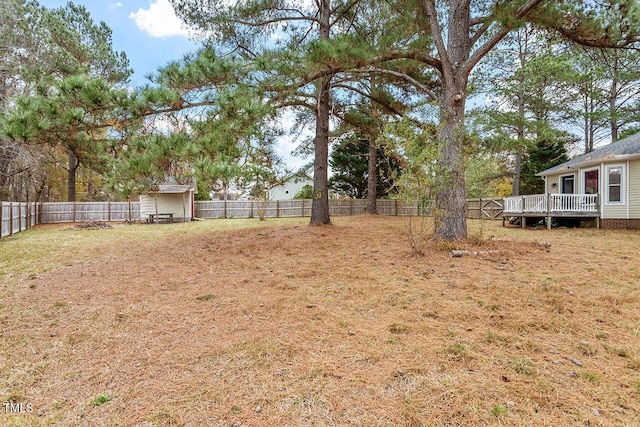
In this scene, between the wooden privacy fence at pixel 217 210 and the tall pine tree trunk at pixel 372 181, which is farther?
the tall pine tree trunk at pixel 372 181

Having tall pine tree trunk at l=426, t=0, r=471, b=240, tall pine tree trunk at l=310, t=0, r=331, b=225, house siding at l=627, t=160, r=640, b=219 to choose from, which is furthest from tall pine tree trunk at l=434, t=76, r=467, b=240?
house siding at l=627, t=160, r=640, b=219

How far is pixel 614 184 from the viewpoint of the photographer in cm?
1046

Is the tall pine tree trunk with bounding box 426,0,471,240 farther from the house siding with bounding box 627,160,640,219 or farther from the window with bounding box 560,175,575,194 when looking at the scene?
the window with bounding box 560,175,575,194

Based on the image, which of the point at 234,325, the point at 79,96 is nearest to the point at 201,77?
the point at 79,96

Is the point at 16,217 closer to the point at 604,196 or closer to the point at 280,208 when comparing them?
Answer: the point at 280,208

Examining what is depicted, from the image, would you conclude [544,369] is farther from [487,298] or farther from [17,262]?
[17,262]

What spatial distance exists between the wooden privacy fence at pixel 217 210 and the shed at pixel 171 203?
82cm

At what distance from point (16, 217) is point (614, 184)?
20.4 m

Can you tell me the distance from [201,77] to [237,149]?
4.50ft

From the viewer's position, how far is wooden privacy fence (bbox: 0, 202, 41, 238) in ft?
29.5

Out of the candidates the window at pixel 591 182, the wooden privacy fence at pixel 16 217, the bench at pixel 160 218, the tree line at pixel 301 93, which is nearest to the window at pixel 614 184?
the window at pixel 591 182

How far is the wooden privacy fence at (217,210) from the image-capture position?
13.3 meters

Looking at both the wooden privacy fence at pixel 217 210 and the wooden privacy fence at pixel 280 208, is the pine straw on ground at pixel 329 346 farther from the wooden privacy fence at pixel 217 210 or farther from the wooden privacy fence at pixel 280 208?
the wooden privacy fence at pixel 280 208

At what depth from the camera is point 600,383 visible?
1.82 metres
